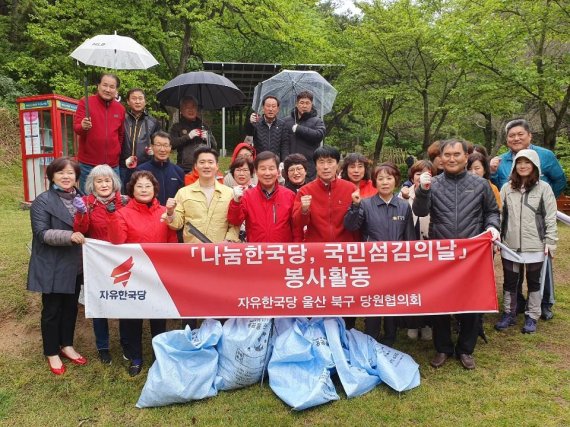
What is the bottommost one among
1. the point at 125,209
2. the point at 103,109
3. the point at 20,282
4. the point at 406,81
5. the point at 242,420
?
the point at 242,420

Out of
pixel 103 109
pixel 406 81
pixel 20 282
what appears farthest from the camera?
pixel 406 81

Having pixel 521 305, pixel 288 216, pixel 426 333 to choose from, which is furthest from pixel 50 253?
pixel 521 305

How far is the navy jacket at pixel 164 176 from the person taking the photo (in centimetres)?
488

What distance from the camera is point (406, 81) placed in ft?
56.1

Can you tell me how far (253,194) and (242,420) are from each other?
191 centimetres

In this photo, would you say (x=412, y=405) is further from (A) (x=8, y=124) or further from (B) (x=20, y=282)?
(A) (x=8, y=124)

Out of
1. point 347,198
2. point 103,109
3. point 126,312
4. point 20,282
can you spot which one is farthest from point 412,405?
point 20,282

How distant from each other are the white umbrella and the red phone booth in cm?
505

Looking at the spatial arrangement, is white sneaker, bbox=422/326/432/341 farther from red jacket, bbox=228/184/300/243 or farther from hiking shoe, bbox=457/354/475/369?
red jacket, bbox=228/184/300/243

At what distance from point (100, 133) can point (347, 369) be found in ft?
12.4

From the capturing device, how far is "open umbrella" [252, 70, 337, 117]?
7.46 m

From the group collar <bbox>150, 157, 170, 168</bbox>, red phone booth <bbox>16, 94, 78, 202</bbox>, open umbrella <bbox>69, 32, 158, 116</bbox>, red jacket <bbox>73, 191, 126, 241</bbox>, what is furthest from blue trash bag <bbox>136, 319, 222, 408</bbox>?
red phone booth <bbox>16, 94, 78, 202</bbox>

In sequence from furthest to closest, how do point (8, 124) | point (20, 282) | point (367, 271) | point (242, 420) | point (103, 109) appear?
point (8, 124) → point (20, 282) → point (103, 109) → point (367, 271) → point (242, 420)

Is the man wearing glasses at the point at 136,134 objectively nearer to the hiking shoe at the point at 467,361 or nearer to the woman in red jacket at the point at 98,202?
the woman in red jacket at the point at 98,202
